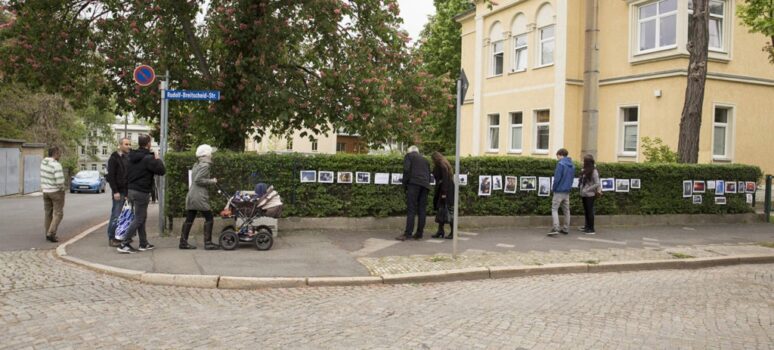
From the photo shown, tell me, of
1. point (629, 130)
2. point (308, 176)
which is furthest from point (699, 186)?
point (308, 176)

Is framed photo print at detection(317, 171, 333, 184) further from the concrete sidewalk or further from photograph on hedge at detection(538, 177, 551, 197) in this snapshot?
photograph on hedge at detection(538, 177, 551, 197)

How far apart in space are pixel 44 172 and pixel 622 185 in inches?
481

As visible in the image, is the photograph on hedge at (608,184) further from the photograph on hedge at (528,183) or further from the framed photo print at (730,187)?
the framed photo print at (730,187)

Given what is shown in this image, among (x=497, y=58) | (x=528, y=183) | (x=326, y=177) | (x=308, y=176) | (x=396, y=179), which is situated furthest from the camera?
(x=497, y=58)

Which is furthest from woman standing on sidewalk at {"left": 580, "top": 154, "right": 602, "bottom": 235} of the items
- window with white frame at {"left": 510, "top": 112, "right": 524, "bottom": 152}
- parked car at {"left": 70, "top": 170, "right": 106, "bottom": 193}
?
parked car at {"left": 70, "top": 170, "right": 106, "bottom": 193}

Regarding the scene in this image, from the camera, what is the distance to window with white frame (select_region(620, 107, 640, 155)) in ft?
70.9

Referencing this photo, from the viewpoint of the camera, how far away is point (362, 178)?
1227cm

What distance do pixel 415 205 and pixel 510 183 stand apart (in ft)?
10.1

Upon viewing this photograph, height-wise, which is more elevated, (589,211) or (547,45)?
(547,45)

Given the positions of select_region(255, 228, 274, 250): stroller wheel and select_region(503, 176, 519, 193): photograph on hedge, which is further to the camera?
select_region(503, 176, 519, 193): photograph on hedge

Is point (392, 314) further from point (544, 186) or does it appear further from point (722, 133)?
point (722, 133)

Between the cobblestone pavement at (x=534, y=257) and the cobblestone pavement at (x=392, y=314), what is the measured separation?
711 mm

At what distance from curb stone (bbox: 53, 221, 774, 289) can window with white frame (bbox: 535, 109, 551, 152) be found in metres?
14.8

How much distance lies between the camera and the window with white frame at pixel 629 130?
21.6m
